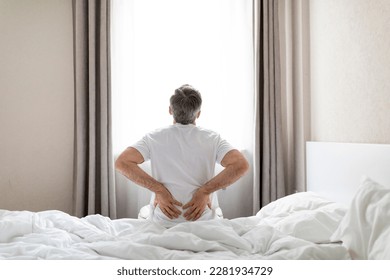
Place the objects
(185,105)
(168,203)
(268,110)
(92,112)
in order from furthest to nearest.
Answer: (268,110) → (92,112) → (185,105) → (168,203)

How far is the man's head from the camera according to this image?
1962mm

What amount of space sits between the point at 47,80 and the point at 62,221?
191 centimetres

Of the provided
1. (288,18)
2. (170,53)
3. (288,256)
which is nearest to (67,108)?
(170,53)

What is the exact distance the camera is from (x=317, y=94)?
3002mm

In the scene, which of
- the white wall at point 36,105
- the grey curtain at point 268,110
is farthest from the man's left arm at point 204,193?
the white wall at point 36,105

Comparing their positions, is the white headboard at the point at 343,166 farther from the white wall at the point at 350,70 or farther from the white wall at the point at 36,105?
the white wall at the point at 36,105

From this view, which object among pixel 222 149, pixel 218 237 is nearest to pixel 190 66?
pixel 222 149

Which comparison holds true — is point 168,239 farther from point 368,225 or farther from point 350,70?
point 350,70

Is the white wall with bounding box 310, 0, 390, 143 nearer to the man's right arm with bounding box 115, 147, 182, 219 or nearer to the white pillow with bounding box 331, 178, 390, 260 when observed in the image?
the white pillow with bounding box 331, 178, 390, 260

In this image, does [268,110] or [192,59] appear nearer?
[268,110]

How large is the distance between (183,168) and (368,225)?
885 mm

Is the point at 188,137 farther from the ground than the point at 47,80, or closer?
closer

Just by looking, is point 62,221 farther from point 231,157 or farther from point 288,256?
point 288,256

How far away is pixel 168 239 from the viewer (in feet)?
4.52
